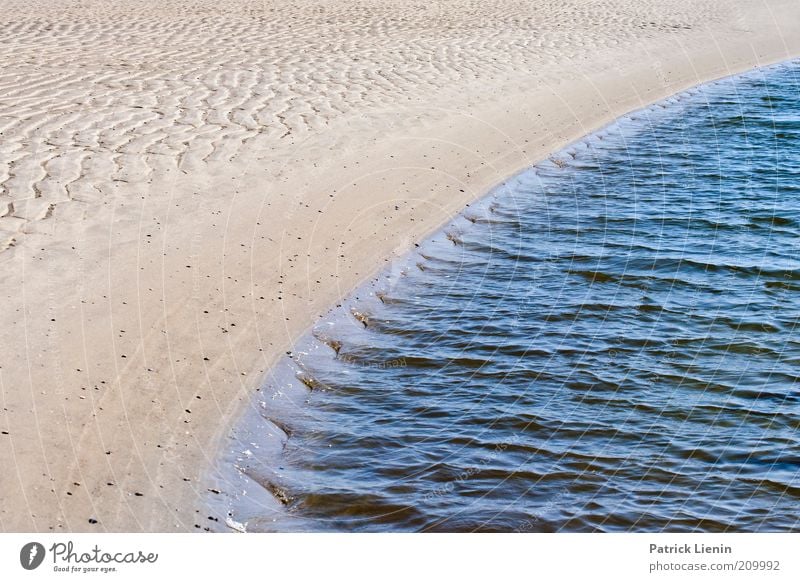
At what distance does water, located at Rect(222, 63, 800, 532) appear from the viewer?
655 centimetres

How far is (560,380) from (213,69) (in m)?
10.2

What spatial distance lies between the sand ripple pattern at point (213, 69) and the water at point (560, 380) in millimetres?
3200

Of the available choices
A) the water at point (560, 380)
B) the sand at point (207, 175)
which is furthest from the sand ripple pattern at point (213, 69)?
the water at point (560, 380)

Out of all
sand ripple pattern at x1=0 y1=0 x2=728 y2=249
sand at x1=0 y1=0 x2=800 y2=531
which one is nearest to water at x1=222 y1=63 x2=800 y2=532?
sand at x1=0 y1=0 x2=800 y2=531

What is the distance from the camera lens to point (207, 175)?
11.4m

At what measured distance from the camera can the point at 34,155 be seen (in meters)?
11.3

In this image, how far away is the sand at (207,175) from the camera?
668 cm

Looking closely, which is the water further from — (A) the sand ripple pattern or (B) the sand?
(A) the sand ripple pattern

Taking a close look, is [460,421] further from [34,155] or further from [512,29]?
[512,29]

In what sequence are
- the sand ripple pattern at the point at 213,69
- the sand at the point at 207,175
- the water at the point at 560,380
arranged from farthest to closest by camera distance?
the sand ripple pattern at the point at 213,69
the sand at the point at 207,175
the water at the point at 560,380

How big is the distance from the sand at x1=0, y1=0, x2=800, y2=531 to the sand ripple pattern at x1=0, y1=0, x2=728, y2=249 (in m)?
0.06

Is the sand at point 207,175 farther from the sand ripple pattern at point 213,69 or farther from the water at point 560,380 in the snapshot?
the water at point 560,380

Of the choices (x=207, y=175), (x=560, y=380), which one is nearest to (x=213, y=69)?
(x=207, y=175)

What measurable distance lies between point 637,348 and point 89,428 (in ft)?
14.6
